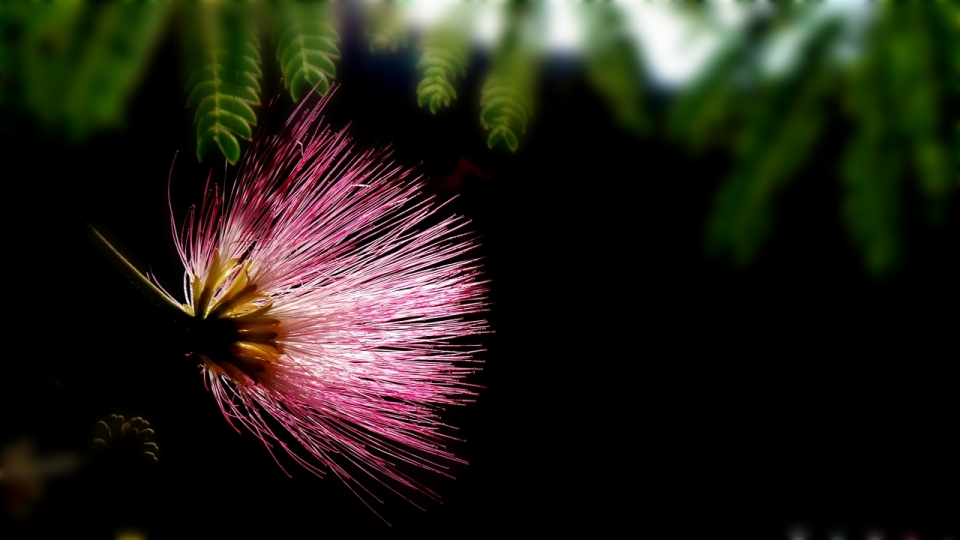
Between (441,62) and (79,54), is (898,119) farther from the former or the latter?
(79,54)

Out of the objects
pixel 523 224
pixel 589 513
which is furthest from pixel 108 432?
pixel 589 513

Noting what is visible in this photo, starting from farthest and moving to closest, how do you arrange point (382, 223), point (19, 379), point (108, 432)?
point (19, 379), point (108, 432), point (382, 223)

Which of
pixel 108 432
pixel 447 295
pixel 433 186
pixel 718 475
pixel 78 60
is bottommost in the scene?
pixel 108 432

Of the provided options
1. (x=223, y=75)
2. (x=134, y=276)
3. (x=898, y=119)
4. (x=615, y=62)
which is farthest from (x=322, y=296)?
(x=898, y=119)

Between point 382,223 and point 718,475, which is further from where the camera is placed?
point 718,475

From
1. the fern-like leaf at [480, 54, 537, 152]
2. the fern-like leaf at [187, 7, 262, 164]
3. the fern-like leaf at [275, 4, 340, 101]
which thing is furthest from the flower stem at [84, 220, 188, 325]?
the fern-like leaf at [480, 54, 537, 152]

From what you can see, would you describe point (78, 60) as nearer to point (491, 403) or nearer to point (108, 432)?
point (108, 432)

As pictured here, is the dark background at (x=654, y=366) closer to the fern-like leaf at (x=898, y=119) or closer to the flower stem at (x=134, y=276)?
the flower stem at (x=134, y=276)
